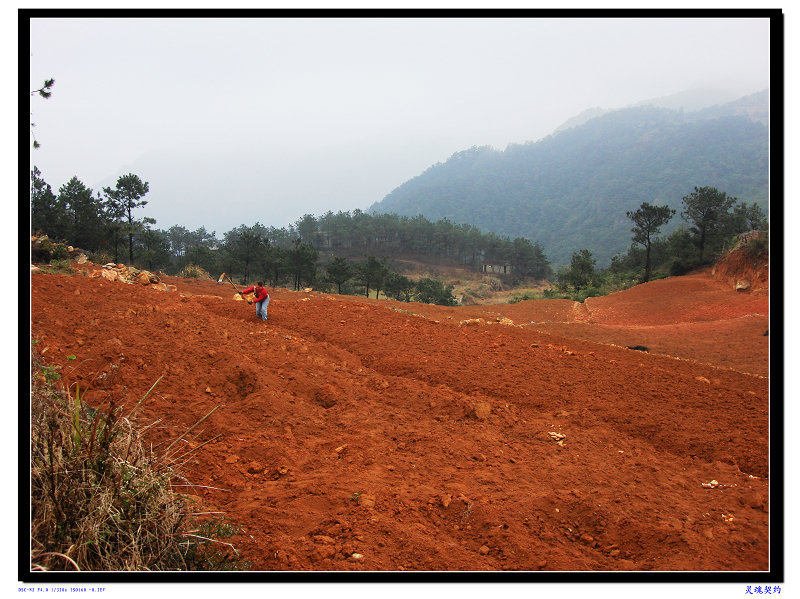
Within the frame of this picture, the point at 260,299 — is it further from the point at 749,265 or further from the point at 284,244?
the point at 284,244

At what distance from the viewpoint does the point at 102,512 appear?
6.49 ft

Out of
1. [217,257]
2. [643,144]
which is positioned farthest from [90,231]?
[643,144]

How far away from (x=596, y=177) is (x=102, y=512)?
136m

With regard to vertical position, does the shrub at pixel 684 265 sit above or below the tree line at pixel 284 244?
below

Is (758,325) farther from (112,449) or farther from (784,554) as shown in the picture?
(112,449)

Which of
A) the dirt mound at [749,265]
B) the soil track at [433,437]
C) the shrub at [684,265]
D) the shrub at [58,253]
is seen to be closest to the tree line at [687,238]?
the shrub at [684,265]

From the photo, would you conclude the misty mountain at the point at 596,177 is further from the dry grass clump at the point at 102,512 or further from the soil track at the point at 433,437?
the dry grass clump at the point at 102,512

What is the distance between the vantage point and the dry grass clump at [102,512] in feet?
6.37

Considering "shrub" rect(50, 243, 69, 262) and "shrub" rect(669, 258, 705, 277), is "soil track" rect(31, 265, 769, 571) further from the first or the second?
"shrub" rect(669, 258, 705, 277)

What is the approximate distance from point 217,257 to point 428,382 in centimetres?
3364

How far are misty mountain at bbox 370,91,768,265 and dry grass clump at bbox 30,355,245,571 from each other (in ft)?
273

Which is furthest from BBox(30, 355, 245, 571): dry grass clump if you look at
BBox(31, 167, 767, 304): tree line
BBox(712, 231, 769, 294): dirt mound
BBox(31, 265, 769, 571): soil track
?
BBox(712, 231, 769, 294): dirt mound

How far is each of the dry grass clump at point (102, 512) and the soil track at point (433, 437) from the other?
320 mm

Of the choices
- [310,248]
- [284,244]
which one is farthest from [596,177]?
[310,248]
